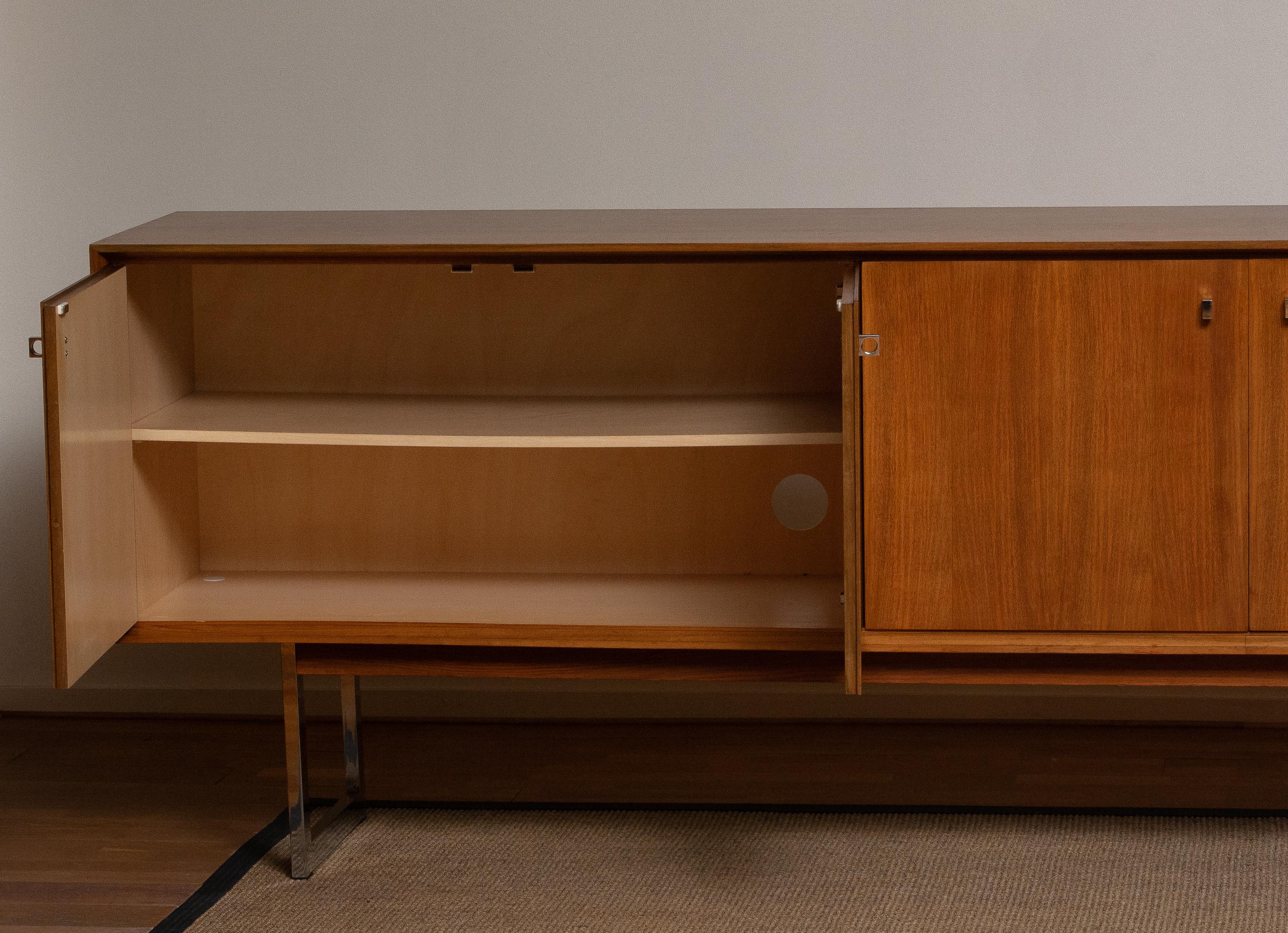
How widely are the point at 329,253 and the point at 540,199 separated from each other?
870 mm

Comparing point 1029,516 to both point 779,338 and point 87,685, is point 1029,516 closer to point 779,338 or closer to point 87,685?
point 779,338

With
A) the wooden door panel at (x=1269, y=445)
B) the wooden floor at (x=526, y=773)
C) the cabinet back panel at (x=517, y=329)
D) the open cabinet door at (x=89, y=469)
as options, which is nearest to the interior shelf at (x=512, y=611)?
the open cabinet door at (x=89, y=469)

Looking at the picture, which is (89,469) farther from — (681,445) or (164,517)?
(681,445)

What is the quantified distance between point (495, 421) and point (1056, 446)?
789 millimetres

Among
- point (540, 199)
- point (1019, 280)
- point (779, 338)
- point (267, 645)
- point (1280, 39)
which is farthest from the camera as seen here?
point (267, 645)

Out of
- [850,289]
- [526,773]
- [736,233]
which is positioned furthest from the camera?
[526,773]

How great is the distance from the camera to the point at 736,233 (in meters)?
1.74

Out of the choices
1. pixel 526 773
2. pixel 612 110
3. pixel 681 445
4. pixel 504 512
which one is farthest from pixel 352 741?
pixel 612 110

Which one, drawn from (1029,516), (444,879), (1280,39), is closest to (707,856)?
(444,879)

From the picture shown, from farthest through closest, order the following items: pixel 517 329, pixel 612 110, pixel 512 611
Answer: pixel 612 110 → pixel 517 329 → pixel 512 611

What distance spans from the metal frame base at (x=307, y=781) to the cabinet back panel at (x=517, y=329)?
0.51 metres

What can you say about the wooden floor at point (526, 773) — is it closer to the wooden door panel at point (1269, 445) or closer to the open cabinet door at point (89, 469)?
the open cabinet door at point (89, 469)

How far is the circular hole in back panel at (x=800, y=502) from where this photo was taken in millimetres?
2092

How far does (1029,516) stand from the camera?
1.64m
